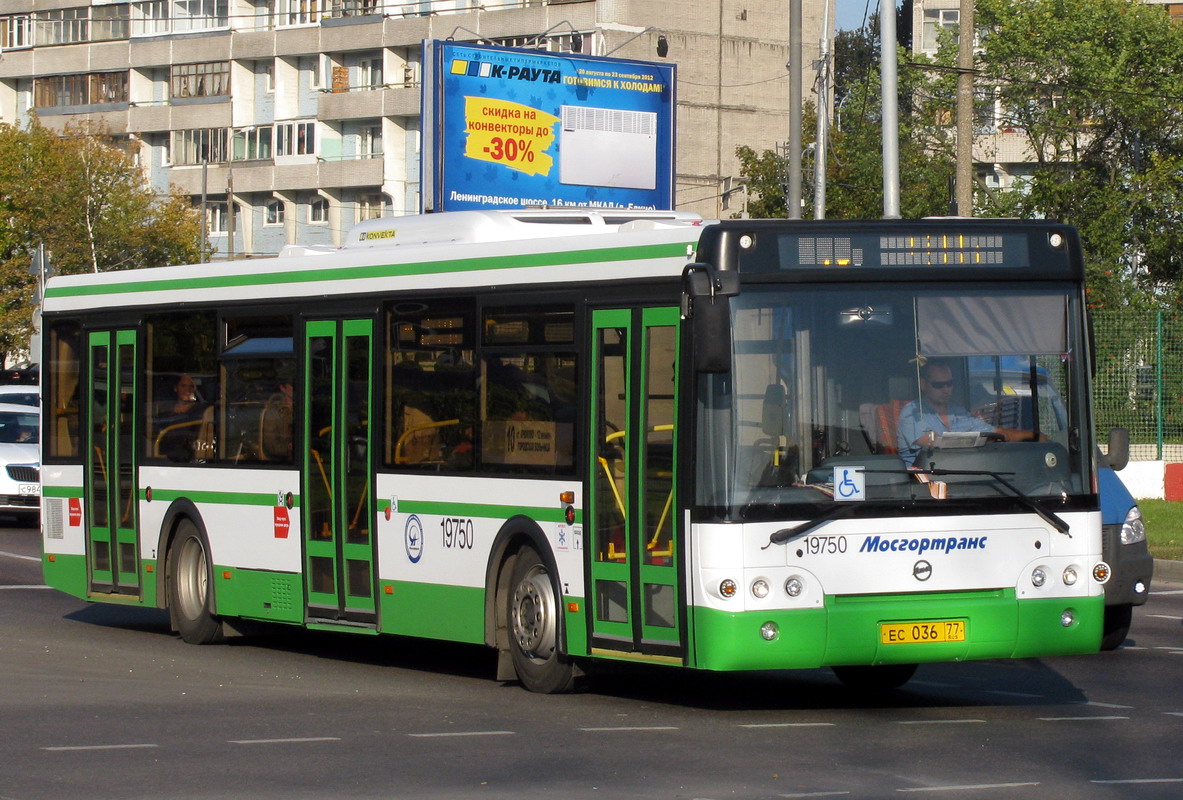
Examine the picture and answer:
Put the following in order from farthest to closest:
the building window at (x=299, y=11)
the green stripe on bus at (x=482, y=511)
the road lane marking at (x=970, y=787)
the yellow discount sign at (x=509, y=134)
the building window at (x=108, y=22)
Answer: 1. the building window at (x=108, y=22)
2. the building window at (x=299, y=11)
3. the yellow discount sign at (x=509, y=134)
4. the green stripe on bus at (x=482, y=511)
5. the road lane marking at (x=970, y=787)

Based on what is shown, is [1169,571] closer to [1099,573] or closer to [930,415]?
[1099,573]

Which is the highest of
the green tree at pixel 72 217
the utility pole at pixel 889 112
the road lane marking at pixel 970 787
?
the green tree at pixel 72 217

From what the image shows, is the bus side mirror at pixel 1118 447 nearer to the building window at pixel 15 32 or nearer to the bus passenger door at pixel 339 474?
the bus passenger door at pixel 339 474

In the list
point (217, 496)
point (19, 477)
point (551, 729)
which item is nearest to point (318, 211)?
point (19, 477)

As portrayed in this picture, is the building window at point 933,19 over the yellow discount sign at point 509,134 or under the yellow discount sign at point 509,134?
over

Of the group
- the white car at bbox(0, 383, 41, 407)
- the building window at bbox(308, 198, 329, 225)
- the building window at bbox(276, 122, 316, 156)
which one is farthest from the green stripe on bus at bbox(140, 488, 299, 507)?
the building window at bbox(276, 122, 316, 156)

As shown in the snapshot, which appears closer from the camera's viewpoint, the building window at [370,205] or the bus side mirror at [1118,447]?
the bus side mirror at [1118,447]

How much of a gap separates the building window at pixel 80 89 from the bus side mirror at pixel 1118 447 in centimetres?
7709

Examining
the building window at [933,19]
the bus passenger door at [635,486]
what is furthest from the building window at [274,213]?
the bus passenger door at [635,486]

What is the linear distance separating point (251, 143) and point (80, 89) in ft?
35.9

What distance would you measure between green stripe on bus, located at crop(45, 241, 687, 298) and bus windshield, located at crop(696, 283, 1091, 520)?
2.70 ft

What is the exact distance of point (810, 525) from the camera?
34.6ft

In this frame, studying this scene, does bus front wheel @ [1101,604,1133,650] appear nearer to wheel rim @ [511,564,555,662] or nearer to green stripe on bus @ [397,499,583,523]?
wheel rim @ [511,564,555,662]

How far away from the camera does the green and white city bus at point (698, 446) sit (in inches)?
417
